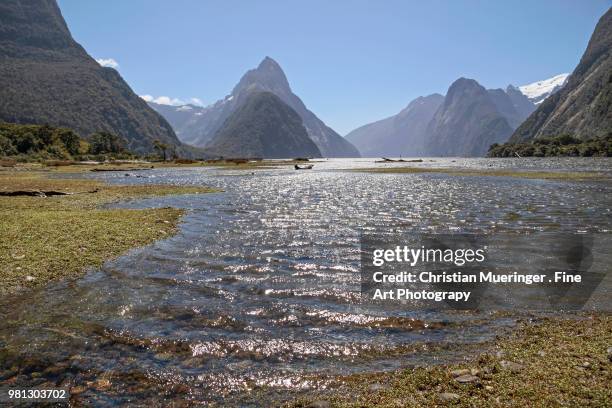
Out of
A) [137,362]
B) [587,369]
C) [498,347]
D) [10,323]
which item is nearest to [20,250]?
[10,323]

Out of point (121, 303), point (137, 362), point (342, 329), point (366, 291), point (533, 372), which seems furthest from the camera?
point (366, 291)

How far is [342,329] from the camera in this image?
12.1m

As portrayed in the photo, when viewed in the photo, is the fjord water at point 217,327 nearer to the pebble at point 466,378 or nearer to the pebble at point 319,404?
the pebble at point 319,404

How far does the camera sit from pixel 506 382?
8.50 meters

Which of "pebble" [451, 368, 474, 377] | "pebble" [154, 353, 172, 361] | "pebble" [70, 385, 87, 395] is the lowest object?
"pebble" [70, 385, 87, 395]

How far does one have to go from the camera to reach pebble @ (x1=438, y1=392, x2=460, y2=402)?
26.3 feet

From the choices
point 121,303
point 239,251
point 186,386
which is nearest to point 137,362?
point 186,386

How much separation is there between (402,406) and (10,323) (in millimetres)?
11686

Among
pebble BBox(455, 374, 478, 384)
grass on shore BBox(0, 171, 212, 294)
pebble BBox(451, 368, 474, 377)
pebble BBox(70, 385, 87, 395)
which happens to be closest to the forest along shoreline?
grass on shore BBox(0, 171, 212, 294)

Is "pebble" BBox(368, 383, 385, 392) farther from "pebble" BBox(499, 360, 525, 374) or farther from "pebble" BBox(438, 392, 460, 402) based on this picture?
"pebble" BBox(499, 360, 525, 374)

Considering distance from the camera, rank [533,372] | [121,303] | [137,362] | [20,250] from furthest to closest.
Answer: [20,250] → [121,303] → [137,362] → [533,372]

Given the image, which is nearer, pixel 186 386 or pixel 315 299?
pixel 186 386

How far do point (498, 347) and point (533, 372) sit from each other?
1.70 metres

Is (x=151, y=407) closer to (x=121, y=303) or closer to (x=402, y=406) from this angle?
(x=402, y=406)
